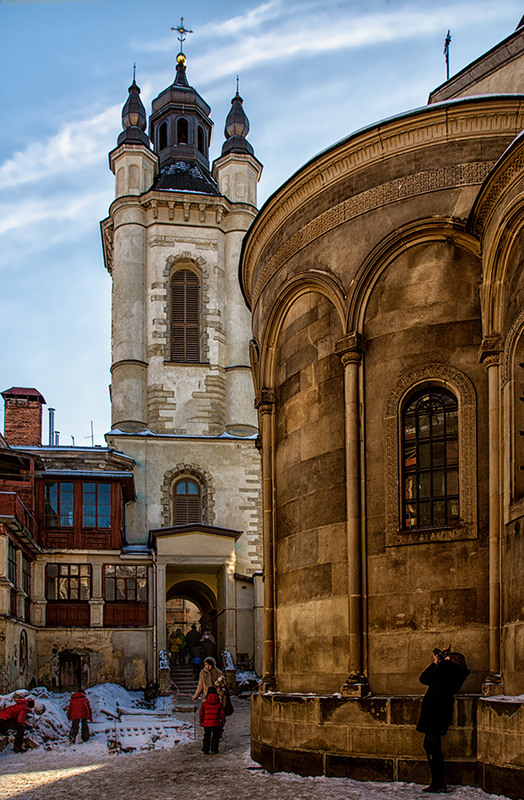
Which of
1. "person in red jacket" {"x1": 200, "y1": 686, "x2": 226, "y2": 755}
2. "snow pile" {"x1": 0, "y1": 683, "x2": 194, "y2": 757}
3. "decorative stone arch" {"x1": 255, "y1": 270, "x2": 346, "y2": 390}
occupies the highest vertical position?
"decorative stone arch" {"x1": 255, "y1": 270, "x2": 346, "y2": 390}

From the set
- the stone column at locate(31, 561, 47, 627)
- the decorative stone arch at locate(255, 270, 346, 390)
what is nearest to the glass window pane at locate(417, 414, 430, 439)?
the decorative stone arch at locate(255, 270, 346, 390)

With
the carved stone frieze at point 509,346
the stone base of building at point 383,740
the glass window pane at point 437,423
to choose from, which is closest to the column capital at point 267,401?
the glass window pane at point 437,423

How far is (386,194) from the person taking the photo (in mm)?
14758

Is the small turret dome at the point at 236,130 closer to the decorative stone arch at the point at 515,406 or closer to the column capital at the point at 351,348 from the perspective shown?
the column capital at the point at 351,348

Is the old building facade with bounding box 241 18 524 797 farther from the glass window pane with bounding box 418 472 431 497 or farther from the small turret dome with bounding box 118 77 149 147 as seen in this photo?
the small turret dome with bounding box 118 77 149 147

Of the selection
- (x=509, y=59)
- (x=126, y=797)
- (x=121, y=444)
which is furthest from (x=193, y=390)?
(x=126, y=797)

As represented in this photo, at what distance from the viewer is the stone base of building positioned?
36.4 feet

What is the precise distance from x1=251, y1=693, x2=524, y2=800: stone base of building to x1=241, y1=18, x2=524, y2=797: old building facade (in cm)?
3

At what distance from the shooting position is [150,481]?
43594 millimetres

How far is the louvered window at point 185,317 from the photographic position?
46781mm

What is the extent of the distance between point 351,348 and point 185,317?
109 feet

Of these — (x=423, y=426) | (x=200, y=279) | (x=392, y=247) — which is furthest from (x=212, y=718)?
(x=200, y=279)

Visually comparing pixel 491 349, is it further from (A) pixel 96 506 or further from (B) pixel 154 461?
(B) pixel 154 461

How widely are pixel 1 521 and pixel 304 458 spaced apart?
50.2 ft
